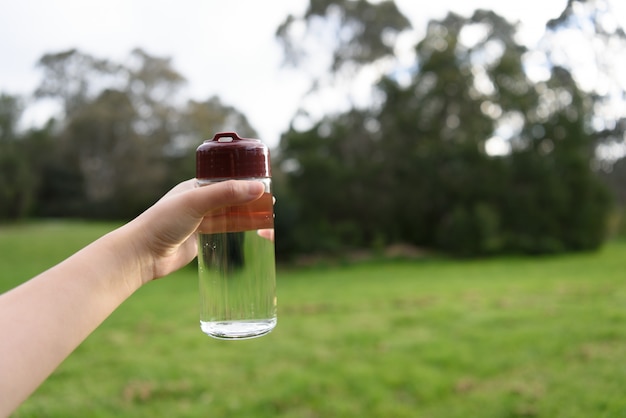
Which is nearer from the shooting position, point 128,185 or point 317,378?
point 317,378

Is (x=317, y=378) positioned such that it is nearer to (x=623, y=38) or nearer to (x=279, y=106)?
(x=623, y=38)

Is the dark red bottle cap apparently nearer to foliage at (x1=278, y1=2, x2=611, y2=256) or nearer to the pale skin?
the pale skin

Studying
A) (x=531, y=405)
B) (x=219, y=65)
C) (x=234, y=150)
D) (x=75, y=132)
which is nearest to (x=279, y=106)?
(x=219, y=65)

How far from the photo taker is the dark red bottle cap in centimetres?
106

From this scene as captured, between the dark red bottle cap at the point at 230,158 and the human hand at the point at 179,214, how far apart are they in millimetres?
46

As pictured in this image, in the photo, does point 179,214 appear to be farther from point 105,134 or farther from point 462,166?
point 105,134

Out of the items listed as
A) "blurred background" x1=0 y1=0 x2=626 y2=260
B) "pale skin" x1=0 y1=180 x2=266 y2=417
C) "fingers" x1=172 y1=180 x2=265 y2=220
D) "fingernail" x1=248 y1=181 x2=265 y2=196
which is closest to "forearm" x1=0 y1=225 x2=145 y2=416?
"pale skin" x1=0 y1=180 x2=266 y2=417

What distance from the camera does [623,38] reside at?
799 centimetres

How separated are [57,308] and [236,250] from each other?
1.21 feet

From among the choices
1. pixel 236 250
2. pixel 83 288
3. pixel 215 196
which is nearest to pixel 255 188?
pixel 215 196

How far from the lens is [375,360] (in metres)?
4.91

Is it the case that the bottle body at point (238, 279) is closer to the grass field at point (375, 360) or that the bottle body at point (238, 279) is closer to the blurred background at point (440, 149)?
the grass field at point (375, 360)

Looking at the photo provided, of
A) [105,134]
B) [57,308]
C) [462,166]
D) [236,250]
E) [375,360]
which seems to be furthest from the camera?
[105,134]

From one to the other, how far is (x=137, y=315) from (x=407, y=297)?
3716mm
